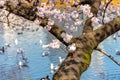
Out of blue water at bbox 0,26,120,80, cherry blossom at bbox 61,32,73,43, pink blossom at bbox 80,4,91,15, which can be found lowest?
blue water at bbox 0,26,120,80

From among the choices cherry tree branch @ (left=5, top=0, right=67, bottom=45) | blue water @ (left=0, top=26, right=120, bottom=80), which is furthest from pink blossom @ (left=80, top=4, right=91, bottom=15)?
blue water @ (left=0, top=26, right=120, bottom=80)

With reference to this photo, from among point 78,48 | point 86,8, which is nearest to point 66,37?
point 78,48

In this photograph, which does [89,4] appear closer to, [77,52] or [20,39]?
[77,52]

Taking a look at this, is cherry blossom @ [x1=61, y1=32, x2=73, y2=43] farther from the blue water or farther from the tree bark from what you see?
the blue water

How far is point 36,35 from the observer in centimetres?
4641

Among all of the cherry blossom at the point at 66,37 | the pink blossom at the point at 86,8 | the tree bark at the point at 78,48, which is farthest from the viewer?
the pink blossom at the point at 86,8

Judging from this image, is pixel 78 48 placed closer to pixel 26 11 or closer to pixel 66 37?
pixel 66 37

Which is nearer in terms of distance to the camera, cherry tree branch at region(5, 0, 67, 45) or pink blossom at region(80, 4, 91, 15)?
cherry tree branch at region(5, 0, 67, 45)

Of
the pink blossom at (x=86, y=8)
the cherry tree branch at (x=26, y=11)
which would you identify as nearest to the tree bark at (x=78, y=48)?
the cherry tree branch at (x=26, y=11)

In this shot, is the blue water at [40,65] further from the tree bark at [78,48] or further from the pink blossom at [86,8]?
the tree bark at [78,48]

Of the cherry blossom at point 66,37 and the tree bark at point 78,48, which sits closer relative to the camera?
the tree bark at point 78,48

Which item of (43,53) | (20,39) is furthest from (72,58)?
(20,39)

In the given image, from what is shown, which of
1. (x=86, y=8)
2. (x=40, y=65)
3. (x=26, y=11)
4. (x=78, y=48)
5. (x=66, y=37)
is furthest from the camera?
(x=40, y=65)

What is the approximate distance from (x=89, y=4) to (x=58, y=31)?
1144mm
